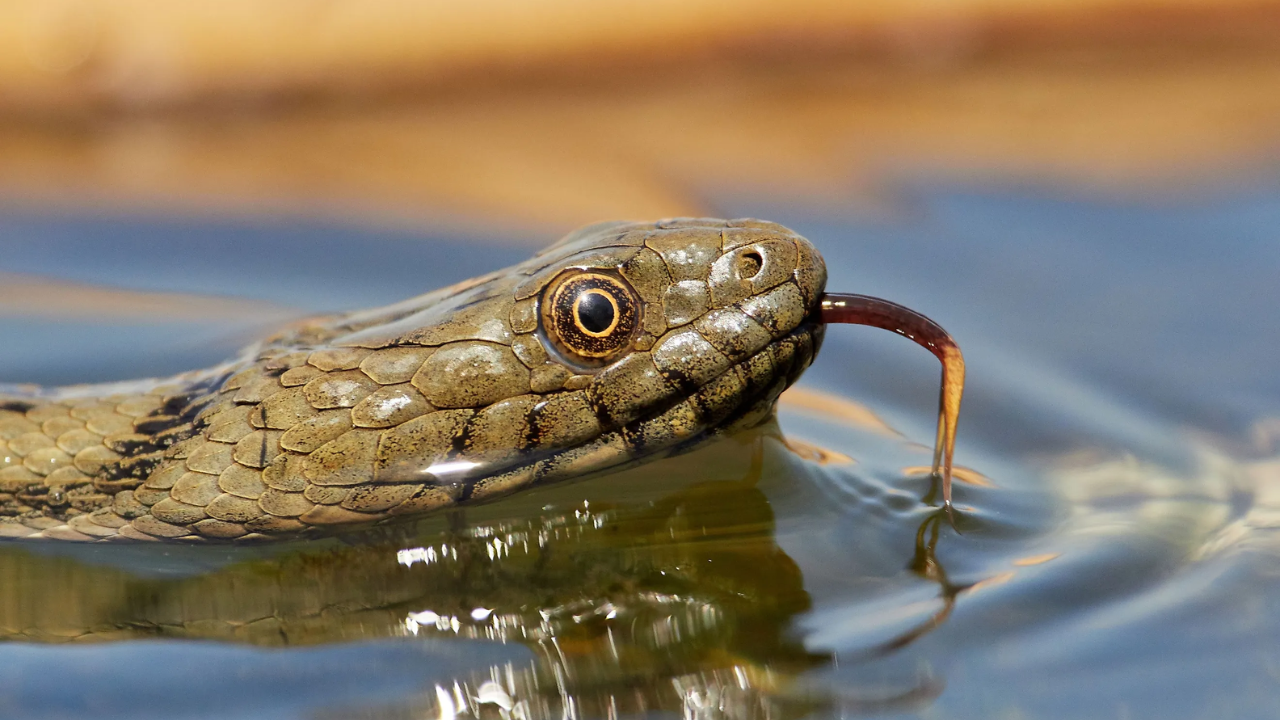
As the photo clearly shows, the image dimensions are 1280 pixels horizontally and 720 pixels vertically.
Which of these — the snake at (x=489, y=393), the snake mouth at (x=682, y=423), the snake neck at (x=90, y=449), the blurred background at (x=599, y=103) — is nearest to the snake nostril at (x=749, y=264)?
the snake at (x=489, y=393)

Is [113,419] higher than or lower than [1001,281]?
lower

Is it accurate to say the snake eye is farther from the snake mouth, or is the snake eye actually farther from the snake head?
the snake mouth

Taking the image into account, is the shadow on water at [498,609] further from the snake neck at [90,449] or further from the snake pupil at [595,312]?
the snake pupil at [595,312]

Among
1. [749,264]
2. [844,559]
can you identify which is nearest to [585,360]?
[749,264]

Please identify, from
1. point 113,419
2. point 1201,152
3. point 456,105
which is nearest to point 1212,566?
point 113,419

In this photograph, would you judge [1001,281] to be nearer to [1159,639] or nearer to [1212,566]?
[1212,566]

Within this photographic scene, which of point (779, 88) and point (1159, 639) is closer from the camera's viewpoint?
point (1159, 639)

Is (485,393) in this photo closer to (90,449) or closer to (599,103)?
(90,449)
